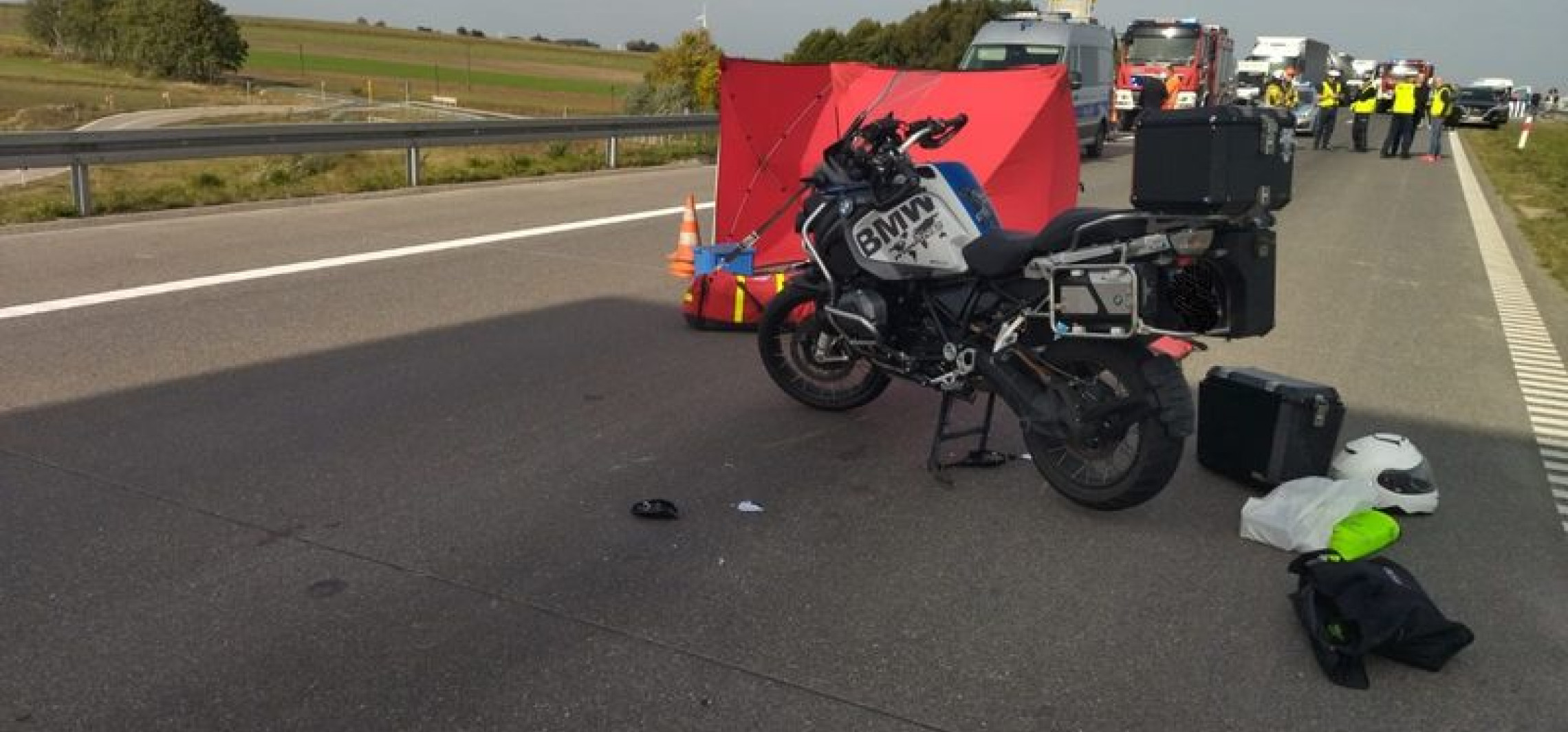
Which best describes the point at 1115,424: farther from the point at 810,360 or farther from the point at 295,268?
the point at 295,268

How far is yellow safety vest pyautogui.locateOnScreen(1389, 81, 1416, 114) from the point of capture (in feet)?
87.1

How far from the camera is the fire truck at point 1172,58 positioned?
30.6m

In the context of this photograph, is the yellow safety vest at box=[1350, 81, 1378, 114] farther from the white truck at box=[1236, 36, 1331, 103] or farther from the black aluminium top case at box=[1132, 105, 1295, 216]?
the black aluminium top case at box=[1132, 105, 1295, 216]

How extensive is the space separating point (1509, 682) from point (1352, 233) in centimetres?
1233

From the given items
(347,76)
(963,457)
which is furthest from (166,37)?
(963,457)

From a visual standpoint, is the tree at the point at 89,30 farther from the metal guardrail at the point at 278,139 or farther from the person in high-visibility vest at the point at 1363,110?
the person in high-visibility vest at the point at 1363,110

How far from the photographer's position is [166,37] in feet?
250

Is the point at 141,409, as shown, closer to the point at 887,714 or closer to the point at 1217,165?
the point at 887,714

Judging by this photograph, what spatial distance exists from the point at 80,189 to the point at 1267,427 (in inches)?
440

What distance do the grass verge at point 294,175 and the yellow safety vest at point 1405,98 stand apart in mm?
15207

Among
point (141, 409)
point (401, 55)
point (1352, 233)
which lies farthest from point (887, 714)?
point (401, 55)

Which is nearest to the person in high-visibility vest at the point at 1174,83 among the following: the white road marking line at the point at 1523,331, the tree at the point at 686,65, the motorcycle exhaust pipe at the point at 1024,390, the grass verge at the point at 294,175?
the grass verge at the point at 294,175

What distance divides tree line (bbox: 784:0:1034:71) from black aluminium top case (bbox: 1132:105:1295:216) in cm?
5039

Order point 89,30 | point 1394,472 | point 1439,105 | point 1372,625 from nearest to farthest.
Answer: point 1372,625 → point 1394,472 → point 1439,105 → point 89,30
